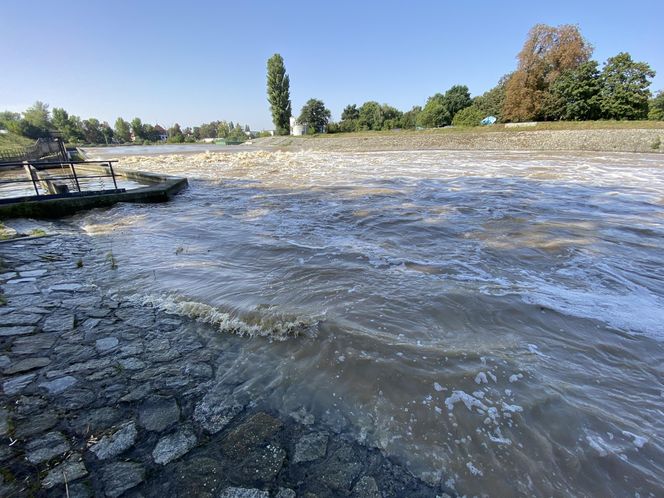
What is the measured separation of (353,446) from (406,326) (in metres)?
1.42

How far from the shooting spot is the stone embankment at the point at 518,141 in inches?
914

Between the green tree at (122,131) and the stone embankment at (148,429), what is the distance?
431 feet

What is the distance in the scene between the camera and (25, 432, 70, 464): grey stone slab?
173 cm

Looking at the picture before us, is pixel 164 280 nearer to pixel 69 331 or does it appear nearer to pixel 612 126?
pixel 69 331

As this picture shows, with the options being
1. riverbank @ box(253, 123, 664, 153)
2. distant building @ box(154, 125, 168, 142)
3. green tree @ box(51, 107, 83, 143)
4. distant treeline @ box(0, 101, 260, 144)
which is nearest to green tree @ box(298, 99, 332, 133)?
distant treeline @ box(0, 101, 260, 144)

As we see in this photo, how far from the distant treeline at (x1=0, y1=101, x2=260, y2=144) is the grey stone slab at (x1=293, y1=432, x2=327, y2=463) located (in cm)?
7860

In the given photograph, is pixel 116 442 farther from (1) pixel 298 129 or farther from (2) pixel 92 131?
(2) pixel 92 131

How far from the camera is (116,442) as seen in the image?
1847mm

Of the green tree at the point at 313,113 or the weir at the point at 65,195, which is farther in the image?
the green tree at the point at 313,113

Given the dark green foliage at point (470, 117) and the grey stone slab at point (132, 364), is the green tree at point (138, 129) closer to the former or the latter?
the dark green foliage at point (470, 117)

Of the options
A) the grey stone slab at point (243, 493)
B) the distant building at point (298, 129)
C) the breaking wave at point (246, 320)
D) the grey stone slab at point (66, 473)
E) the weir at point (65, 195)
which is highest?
the distant building at point (298, 129)

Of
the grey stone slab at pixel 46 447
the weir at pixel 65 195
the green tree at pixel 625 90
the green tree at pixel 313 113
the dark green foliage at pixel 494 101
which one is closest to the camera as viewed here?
the grey stone slab at pixel 46 447

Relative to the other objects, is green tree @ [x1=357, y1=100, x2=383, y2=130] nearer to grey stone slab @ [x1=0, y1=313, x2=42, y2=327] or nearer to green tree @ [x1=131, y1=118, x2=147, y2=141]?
grey stone slab @ [x1=0, y1=313, x2=42, y2=327]

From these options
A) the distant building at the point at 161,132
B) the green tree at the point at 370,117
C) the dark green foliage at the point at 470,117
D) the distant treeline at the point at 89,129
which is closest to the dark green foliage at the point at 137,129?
the distant treeline at the point at 89,129
